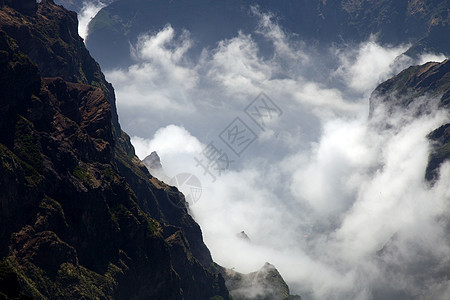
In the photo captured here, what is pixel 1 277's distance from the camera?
422 feet

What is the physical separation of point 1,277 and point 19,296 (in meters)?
7.70

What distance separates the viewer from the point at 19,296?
126812 mm
